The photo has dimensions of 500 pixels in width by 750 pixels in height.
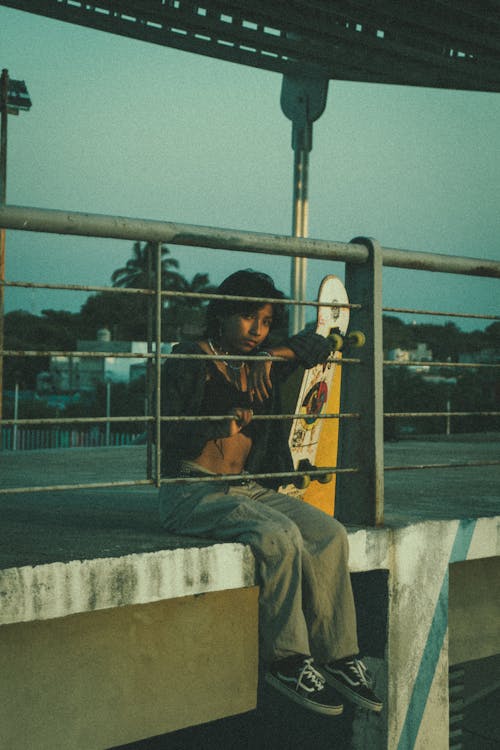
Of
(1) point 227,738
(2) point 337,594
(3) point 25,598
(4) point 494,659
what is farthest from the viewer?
(4) point 494,659

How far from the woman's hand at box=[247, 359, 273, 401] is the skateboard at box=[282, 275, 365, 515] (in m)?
0.17

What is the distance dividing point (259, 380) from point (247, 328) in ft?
Result: 0.79

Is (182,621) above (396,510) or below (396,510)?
below

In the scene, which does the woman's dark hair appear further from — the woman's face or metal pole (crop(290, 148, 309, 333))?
metal pole (crop(290, 148, 309, 333))

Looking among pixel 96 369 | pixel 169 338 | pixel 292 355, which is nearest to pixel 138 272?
pixel 96 369

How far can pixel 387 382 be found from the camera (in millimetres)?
35406

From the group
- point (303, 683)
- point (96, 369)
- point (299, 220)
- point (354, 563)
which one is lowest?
point (303, 683)

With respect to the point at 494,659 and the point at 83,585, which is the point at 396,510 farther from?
the point at 494,659

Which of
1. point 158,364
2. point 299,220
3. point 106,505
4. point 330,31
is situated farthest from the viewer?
point 299,220

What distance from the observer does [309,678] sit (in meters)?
3.09

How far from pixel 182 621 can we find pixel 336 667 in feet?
1.86

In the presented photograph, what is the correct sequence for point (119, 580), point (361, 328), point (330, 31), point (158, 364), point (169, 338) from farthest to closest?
point (169, 338)
point (330, 31)
point (361, 328)
point (158, 364)
point (119, 580)

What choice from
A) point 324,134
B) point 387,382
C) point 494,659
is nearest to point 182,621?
point 494,659

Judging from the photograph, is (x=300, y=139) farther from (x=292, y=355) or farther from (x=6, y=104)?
(x=292, y=355)
